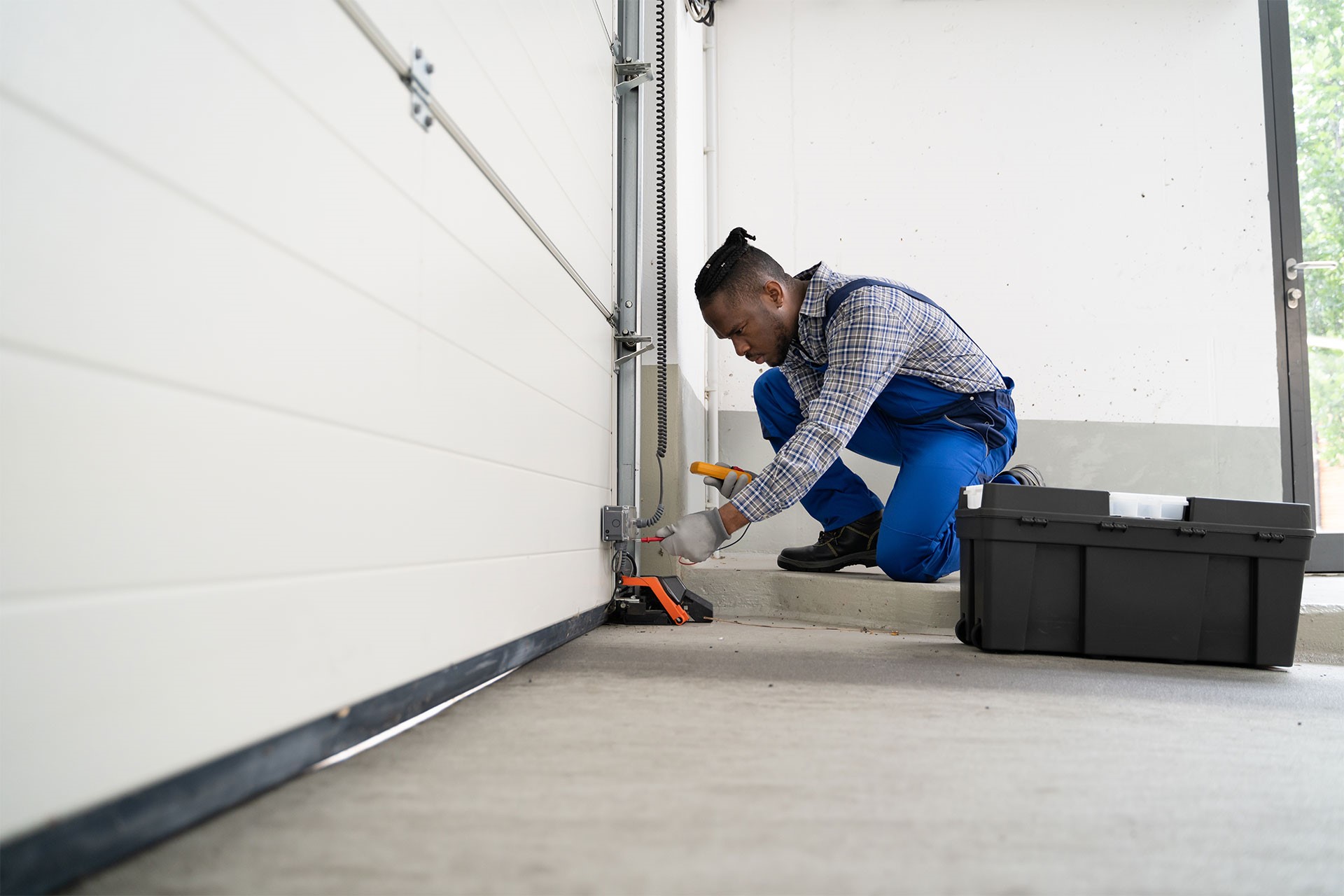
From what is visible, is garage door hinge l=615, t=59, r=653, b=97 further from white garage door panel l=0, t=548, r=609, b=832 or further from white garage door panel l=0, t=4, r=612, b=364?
white garage door panel l=0, t=548, r=609, b=832

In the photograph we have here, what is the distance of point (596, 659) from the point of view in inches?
68.2

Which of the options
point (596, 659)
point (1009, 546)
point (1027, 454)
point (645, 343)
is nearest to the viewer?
point (596, 659)

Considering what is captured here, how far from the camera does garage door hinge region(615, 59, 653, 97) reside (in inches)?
→ 98.1

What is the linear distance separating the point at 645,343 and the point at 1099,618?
1468 millimetres

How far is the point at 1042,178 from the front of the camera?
3.81 metres

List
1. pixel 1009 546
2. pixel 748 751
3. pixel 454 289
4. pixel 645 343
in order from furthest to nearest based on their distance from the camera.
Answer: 1. pixel 645 343
2. pixel 1009 546
3. pixel 454 289
4. pixel 748 751

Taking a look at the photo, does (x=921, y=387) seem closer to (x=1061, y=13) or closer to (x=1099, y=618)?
(x=1099, y=618)

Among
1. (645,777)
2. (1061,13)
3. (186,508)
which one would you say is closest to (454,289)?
(186,508)

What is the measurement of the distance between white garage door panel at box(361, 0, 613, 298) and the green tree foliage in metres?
3.36

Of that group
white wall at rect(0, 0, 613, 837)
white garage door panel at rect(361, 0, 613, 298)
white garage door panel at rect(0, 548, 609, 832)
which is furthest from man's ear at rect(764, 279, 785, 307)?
white garage door panel at rect(0, 548, 609, 832)

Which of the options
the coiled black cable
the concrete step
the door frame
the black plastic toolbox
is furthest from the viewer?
the door frame

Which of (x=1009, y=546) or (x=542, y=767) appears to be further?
(x=1009, y=546)

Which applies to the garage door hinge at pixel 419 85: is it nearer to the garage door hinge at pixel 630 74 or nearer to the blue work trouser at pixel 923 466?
the garage door hinge at pixel 630 74

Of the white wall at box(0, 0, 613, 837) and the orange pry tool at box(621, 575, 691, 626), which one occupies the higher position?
the white wall at box(0, 0, 613, 837)
